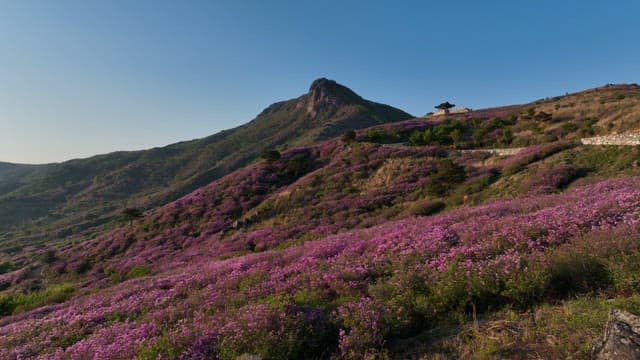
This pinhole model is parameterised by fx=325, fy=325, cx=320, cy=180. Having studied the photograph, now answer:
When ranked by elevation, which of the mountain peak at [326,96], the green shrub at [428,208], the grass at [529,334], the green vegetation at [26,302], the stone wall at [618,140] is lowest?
the green vegetation at [26,302]

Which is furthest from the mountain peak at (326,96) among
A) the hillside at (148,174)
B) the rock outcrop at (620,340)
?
the rock outcrop at (620,340)

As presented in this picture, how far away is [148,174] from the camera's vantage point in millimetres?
113375

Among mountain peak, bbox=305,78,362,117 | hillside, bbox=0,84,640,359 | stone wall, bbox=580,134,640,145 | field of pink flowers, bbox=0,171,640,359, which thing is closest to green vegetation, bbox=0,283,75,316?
hillside, bbox=0,84,640,359

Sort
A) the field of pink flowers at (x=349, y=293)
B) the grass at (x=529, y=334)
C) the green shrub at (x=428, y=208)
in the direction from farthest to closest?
the green shrub at (x=428, y=208) → the field of pink flowers at (x=349, y=293) → the grass at (x=529, y=334)

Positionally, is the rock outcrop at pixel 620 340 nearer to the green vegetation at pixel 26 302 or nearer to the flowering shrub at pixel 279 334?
the flowering shrub at pixel 279 334

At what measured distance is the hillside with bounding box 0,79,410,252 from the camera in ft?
253

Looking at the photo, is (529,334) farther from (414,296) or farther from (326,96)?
(326,96)

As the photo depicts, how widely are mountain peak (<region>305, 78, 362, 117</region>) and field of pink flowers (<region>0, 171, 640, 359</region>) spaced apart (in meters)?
120

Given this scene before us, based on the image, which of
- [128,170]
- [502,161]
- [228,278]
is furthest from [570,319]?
[128,170]

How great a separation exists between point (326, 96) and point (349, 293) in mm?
134499

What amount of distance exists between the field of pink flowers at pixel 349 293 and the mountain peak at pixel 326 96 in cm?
12040

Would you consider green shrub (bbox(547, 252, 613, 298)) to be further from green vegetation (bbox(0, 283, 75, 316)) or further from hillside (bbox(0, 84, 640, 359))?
green vegetation (bbox(0, 283, 75, 316))

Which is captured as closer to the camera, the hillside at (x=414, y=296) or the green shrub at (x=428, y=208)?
the hillside at (x=414, y=296)

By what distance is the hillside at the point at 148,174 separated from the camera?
7700cm
